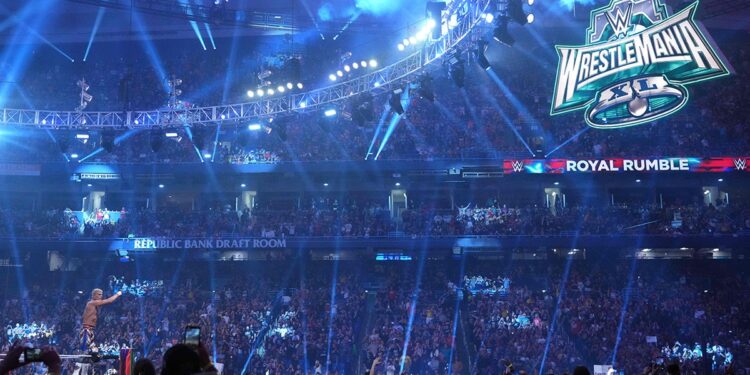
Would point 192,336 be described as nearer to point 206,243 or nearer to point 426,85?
point 426,85

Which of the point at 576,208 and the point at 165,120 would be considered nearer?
the point at 165,120

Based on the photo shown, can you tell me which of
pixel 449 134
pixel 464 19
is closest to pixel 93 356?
pixel 464 19

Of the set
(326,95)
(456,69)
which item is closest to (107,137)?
(326,95)

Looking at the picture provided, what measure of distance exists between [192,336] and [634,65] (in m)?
15.4

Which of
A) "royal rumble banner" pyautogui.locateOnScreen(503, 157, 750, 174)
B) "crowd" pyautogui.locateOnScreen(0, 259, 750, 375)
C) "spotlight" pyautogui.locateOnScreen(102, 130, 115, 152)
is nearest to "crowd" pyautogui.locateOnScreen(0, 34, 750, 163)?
"royal rumble banner" pyautogui.locateOnScreen(503, 157, 750, 174)

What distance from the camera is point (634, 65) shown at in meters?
17.4

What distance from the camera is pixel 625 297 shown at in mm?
27516

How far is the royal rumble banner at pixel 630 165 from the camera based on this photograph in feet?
94.4

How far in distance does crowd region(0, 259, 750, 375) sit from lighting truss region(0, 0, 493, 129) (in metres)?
7.69

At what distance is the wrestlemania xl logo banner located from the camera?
1689cm

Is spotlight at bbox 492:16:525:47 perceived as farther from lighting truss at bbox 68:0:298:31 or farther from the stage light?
the stage light

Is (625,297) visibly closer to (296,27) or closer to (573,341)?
(573,341)

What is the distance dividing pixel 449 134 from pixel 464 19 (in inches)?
603

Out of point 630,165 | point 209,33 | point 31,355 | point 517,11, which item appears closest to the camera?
point 31,355
